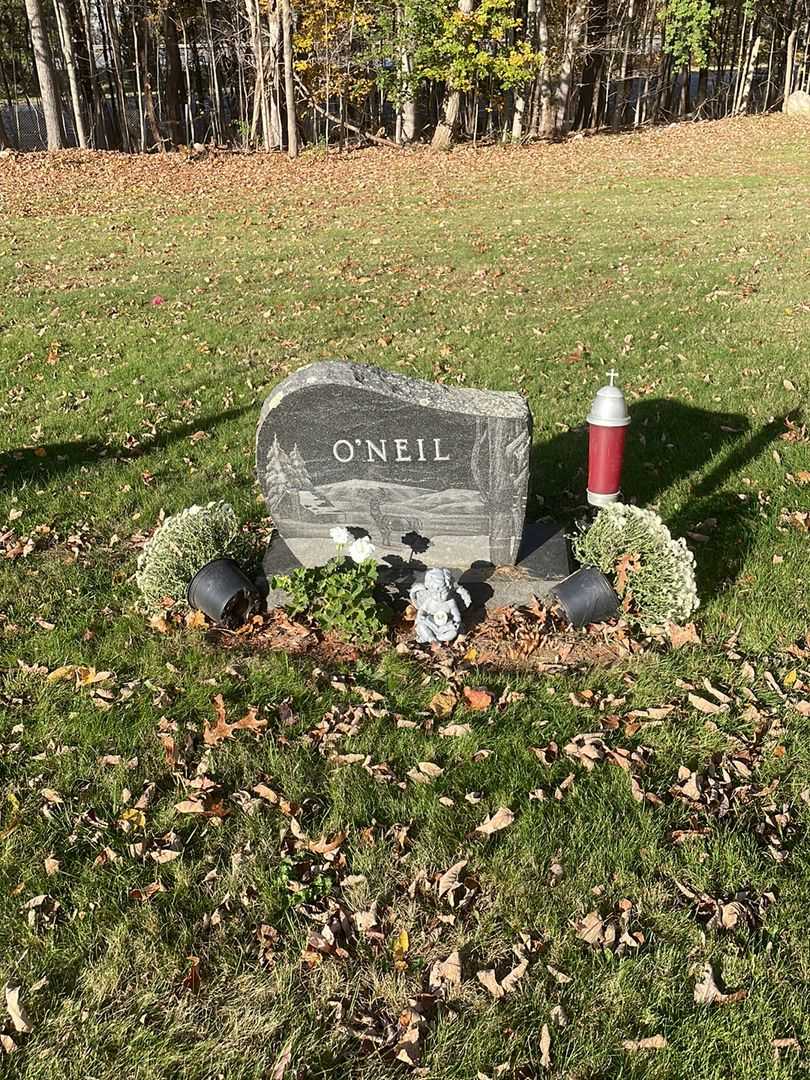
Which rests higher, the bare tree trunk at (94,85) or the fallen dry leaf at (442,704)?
the bare tree trunk at (94,85)

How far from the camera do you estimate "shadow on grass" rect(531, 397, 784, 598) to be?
5.84 m

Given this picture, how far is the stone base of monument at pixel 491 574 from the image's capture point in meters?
5.27

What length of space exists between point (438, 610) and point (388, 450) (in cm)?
107

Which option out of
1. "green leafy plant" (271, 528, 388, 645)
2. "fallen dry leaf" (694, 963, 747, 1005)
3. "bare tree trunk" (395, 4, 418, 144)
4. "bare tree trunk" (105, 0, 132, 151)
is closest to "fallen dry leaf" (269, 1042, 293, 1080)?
"fallen dry leaf" (694, 963, 747, 1005)

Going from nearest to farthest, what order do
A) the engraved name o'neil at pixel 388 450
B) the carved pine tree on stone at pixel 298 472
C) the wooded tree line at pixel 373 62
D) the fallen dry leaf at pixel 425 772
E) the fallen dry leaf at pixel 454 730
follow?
the fallen dry leaf at pixel 425 772
the fallen dry leaf at pixel 454 730
the engraved name o'neil at pixel 388 450
the carved pine tree on stone at pixel 298 472
the wooded tree line at pixel 373 62

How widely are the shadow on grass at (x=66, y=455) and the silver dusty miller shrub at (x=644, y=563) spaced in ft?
15.2

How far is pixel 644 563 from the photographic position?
4.91 meters

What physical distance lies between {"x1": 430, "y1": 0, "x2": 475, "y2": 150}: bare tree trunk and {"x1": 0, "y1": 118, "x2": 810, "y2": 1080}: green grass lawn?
69.9 ft

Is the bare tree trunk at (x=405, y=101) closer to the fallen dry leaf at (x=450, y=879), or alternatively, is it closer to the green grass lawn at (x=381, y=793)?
the green grass lawn at (x=381, y=793)

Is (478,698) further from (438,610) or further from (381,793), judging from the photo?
(381,793)

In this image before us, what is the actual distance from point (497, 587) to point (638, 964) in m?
2.61

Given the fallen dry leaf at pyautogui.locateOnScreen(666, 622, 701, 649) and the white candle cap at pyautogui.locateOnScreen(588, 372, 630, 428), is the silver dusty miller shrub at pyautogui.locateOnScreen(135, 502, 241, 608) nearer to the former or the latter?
the white candle cap at pyautogui.locateOnScreen(588, 372, 630, 428)

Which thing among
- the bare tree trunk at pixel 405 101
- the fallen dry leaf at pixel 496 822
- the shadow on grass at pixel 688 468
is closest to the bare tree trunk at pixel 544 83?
the bare tree trunk at pixel 405 101

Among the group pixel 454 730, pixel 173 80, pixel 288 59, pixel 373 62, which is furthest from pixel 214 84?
pixel 454 730
